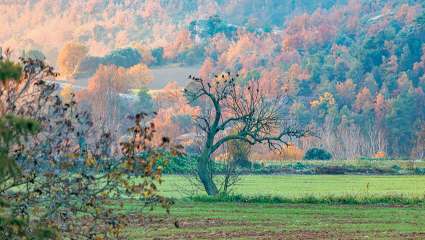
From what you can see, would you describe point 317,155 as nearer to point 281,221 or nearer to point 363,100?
point 281,221

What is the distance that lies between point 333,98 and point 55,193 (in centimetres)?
14933

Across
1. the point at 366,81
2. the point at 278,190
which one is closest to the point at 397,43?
the point at 366,81

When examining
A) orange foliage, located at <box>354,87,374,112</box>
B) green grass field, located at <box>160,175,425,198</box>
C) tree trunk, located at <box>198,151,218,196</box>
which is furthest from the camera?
orange foliage, located at <box>354,87,374,112</box>

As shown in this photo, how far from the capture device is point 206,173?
42.8m

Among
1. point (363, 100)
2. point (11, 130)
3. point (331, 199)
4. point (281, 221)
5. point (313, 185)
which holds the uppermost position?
point (363, 100)

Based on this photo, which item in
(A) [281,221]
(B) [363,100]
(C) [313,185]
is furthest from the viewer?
(B) [363,100]

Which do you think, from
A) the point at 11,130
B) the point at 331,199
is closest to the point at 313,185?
the point at 331,199

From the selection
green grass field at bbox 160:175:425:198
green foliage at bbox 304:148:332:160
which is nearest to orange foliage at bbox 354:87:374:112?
green foliage at bbox 304:148:332:160

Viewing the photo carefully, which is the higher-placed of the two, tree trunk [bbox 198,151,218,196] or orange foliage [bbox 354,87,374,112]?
orange foliage [bbox 354,87,374,112]

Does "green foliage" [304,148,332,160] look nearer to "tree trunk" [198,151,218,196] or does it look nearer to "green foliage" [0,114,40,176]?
"tree trunk" [198,151,218,196]

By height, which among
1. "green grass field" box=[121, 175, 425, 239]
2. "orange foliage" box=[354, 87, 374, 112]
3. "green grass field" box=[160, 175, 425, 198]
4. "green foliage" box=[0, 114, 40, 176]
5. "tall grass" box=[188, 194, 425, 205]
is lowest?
"green grass field" box=[121, 175, 425, 239]

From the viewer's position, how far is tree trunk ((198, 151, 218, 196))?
139 feet

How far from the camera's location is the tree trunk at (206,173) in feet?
139

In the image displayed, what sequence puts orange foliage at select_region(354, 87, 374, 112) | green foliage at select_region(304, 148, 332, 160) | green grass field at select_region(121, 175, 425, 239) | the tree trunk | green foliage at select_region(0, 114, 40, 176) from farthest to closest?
orange foliage at select_region(354, 87, 374, 112) → green foliage at select_region(304, 148, 332, 160) → the tree trunk → green grass field at select_region(121, 175, 425, 239) → green foliage at select_region(0, 114, 40, 176)
